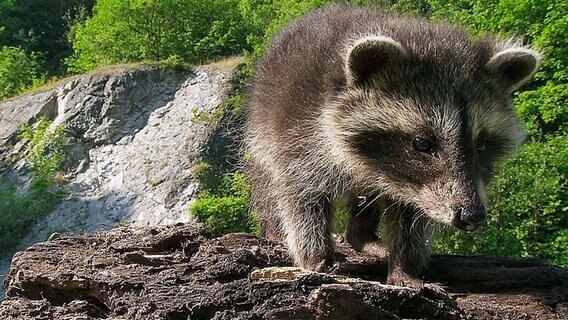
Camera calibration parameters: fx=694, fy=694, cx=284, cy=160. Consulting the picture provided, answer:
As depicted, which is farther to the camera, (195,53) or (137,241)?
(195,53)

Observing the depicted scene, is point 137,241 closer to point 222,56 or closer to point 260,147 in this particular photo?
point 260,147

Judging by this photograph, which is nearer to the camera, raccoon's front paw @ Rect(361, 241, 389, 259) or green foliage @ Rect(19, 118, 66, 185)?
raccoon's front paw @ Rect(361, 241, 389, 259)

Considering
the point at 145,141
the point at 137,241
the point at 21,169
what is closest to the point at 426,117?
the point at 137,241

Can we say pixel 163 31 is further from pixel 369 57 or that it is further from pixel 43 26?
pixel 369 57

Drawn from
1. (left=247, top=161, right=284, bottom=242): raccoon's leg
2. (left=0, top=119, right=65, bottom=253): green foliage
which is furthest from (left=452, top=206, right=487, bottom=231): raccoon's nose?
(left=0, top=119, right=65, bottom=253): green foliage

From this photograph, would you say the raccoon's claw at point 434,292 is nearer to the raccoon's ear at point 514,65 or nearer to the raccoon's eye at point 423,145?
the raccoon's eye at point 423,145

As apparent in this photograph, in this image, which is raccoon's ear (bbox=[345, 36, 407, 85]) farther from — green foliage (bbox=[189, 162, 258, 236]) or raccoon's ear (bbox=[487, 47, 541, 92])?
green foliage (bbox=[189, 162, 258, 236])

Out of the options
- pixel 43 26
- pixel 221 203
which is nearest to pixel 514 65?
pixel 221 203
